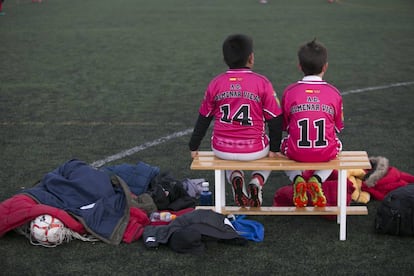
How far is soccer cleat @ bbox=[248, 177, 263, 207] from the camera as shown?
587 cm

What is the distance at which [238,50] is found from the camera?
19.1ft

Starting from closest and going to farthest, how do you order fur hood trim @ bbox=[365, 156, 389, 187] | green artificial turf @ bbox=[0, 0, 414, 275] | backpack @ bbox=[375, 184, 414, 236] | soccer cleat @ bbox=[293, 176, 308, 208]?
green artificial turf @ bbox=[0, 0, 414, 275] → backpack @ bbox=[375, 184, 414, 236] → soccer cleat @ bbox=[293, 176, 308, 208] → fur hood trim @ bbox=[365, 156, 389, 187]

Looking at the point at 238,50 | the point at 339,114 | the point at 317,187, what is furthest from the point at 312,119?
the point at 238,50

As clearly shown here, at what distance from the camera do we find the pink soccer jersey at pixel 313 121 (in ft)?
18.8

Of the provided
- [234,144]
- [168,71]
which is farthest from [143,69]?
[234,144]

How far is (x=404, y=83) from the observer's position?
37.4 feet

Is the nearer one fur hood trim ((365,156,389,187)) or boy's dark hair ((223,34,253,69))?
boy's dark hair ((223,34,253,69))

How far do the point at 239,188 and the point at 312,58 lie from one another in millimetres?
1162

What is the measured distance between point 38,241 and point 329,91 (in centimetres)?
248

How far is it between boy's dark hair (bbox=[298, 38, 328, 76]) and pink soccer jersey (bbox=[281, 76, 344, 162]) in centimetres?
10

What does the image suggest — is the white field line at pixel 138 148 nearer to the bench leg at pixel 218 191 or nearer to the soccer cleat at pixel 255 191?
the bench leg at pixel 218 191

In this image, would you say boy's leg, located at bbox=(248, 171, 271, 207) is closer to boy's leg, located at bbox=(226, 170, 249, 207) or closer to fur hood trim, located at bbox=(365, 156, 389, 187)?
boy's leg, located at bbox=(226, 170, 249, 207)

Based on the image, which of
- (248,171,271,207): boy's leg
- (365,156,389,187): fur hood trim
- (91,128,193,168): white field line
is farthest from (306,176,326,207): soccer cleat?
(91,128,193,168): white field line

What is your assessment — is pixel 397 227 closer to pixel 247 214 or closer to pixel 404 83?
pixel 247 214
